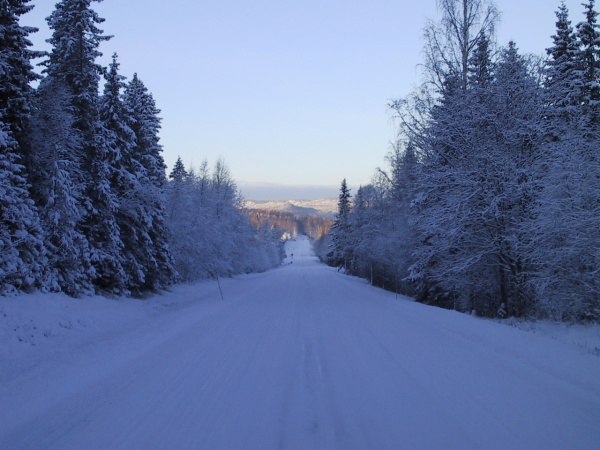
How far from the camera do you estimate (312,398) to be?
18.6ft

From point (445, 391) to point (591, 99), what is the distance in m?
19.1

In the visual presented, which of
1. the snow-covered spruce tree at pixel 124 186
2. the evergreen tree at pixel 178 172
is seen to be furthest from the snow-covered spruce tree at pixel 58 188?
the evergreen tree at pixel 178 172

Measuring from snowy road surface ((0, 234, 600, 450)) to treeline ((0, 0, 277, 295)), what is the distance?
4937 millimetres

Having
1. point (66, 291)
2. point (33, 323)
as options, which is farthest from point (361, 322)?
point (66, 291)

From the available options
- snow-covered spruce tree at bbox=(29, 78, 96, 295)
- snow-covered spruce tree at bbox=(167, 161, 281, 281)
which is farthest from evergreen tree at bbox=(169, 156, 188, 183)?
snow-covered spruce tree at bbox=(29, 78, 96, 295)

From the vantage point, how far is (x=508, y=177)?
549 inches

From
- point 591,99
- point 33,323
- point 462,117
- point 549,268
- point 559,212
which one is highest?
point 591,99

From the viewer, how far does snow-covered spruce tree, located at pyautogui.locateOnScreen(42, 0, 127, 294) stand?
16859 mm

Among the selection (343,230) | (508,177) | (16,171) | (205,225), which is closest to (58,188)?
(16,171)

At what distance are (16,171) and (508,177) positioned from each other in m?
15.4

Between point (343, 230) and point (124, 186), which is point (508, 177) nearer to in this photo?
point (124, 186)

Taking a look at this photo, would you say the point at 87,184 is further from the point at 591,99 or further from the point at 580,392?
the point at 591,99

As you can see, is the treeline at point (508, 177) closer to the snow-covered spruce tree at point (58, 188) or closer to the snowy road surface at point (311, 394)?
the snowy road surface at point (311, 394)

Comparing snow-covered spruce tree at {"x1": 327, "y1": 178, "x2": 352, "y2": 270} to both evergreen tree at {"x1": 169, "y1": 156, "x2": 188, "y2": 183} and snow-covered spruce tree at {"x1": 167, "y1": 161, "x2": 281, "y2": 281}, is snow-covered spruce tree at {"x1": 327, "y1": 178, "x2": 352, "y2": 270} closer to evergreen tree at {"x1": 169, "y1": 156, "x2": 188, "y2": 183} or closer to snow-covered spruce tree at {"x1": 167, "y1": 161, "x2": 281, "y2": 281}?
snow-covered spruce tree at {"x1": 167, "y1": 161, "x2": 281, "y2": 281}
